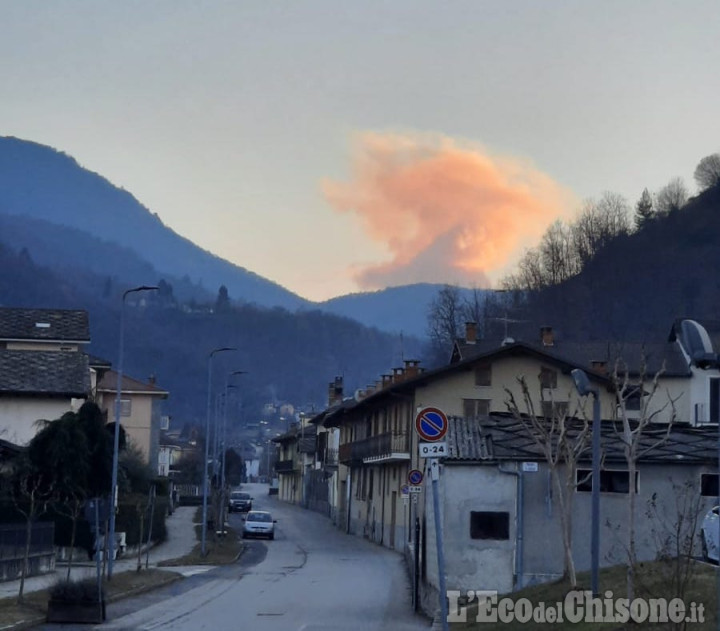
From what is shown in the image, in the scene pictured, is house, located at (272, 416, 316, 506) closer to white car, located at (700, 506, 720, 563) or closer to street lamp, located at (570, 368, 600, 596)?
white car, located at (700, 506, 720, 563)

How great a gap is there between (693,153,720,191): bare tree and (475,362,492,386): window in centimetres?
12033

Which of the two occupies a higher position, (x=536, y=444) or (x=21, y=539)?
(x=536, y=444)

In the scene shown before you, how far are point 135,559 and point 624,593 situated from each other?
32.0m

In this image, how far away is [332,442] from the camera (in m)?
95.6

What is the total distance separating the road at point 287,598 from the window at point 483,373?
8686mm

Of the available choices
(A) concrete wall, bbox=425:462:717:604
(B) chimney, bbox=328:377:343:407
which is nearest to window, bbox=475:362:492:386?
(A) concrete wall, bbox=425:462:717:604

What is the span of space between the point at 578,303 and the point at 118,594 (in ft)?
300

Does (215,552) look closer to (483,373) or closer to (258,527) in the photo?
(258,527)

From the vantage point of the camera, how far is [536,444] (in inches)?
1180

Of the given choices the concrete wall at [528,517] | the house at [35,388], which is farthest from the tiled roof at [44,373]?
the concrete wall at [528,517]

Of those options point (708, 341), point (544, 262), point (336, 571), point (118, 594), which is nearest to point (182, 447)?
point (544, 262)

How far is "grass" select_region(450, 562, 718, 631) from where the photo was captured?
16.5 meters

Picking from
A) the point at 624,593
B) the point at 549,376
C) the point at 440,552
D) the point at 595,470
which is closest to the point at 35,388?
the point at 549,376

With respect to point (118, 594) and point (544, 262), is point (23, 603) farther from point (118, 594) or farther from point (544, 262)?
point (544, 262)
